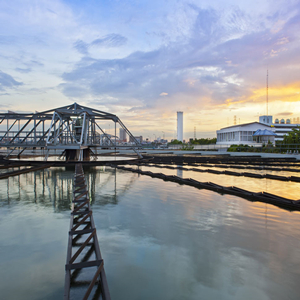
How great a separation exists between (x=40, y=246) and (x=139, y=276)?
8.73 feet

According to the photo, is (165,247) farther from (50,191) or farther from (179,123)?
(179,123)

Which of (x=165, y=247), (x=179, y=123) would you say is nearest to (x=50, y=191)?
(x=165, y=247)

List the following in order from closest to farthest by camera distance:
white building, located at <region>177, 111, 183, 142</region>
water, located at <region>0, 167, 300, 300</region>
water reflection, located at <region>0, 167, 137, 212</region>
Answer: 1. water, located at <region>0, 167, 300, 300</region>
2. water reflection, located at <region>0, 167, 137, 212</region>
3. white building, located at <region>177, 111, 183, 142</region>

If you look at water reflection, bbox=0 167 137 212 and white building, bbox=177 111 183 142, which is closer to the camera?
water reflection, bbox=0 167 137 212

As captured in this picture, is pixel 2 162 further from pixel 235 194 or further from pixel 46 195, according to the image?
pixel 235 194

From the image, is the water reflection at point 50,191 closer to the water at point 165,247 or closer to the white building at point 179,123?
the water at point 165,247

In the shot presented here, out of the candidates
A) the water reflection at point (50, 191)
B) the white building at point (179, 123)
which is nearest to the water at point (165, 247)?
the water reflection at point (50, 191)

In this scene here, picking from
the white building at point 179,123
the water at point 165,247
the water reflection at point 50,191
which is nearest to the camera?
the water at point 165,247

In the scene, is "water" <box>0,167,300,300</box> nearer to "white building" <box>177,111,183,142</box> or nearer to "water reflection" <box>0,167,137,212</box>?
"water reflection" <box>0,167,137,212</box>

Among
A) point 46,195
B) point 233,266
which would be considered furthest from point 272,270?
point 46,195

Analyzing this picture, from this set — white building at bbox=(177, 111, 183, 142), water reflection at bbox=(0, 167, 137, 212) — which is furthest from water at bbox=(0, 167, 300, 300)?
white building at bbox=(177, 111, 183, 142)

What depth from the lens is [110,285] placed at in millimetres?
4250

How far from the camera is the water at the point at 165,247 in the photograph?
13.7 ft

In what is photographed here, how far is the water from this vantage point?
4.18 m
